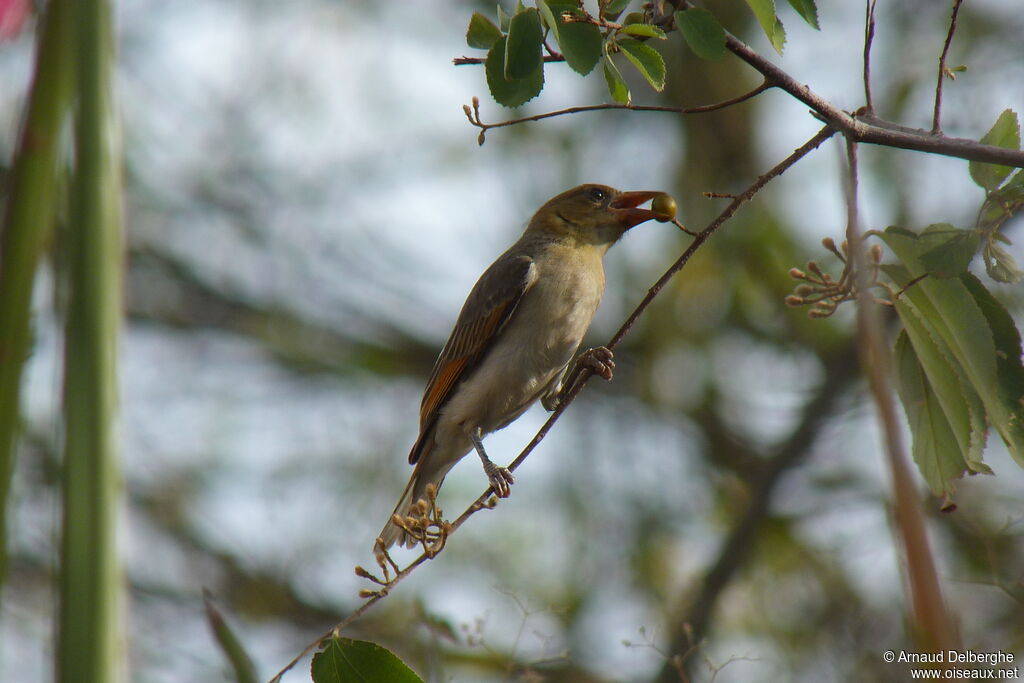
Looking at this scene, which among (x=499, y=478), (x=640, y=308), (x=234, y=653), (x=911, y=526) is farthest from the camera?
(x=499, y=478)

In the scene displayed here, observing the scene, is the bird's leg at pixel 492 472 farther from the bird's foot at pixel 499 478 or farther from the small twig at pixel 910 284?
the small twig at pixel 910 284

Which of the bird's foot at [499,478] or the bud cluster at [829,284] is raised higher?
the bird's foot at [499,478]

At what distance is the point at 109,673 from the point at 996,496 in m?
6.66

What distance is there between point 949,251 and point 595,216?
9.62 ft

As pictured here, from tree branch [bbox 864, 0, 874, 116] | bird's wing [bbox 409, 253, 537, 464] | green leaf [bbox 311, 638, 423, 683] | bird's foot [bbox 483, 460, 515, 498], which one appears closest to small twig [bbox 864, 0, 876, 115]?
tree branch [bbox 864, 0, 874, 116]

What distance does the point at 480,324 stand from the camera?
500 centimetres

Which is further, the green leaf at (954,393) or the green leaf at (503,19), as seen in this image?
the green leaf at (954,393)

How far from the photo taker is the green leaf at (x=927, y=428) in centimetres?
259

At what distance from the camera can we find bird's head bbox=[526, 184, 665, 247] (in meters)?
5.20

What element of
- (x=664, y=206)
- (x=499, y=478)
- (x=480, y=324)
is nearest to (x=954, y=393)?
(x=664, y=206)

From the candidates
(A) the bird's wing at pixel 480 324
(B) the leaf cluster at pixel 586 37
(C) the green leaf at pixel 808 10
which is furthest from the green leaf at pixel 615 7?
(A) the bird's wing at pixel 480 324

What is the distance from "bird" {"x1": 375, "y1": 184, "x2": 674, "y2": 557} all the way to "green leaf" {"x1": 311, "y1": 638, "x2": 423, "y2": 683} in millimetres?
2380

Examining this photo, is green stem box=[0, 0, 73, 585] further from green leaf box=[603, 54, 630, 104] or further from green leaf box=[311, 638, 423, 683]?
green leaf box=[603, 54, 630, 104]

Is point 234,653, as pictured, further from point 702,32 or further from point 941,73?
point 941,73
